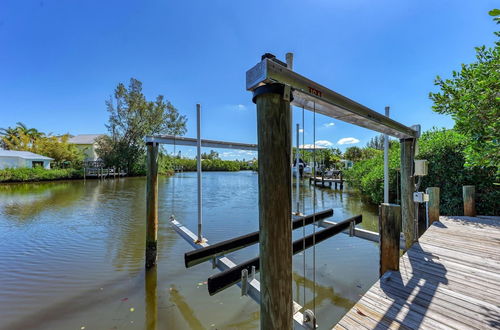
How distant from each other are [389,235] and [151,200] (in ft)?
12.3

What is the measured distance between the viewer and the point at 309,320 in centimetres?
160

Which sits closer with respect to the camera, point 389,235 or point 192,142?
point 389,235

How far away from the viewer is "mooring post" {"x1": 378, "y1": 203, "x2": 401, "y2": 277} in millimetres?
2250

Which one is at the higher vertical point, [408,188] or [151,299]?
[408,188]

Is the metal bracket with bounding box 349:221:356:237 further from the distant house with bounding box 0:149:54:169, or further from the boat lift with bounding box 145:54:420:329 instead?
the distant house with bounding box 0:149:54:169

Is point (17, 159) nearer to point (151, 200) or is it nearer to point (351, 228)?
point (151, 200)

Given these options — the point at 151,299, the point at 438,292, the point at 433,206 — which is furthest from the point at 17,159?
the point at 433,206

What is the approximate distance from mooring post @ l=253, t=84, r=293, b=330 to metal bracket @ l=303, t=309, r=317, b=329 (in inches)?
18.6

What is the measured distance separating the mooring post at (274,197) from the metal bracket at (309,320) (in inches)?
18.6

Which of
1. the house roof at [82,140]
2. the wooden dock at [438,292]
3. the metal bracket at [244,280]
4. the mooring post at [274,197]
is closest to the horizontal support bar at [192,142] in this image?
the metal bracket at [244,280]

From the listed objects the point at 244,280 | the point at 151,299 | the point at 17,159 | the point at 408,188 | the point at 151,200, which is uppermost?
the point at 17,159

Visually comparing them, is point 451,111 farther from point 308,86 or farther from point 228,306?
point 228,306

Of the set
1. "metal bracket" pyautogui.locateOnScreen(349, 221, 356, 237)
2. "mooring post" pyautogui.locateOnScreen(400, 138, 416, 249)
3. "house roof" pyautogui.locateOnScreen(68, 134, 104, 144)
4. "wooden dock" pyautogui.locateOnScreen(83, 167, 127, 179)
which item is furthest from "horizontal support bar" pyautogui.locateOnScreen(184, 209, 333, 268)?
"house roof" pyautogui.locateOnScreen(68, 134, 104, 144)

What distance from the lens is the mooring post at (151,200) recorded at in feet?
12.4
